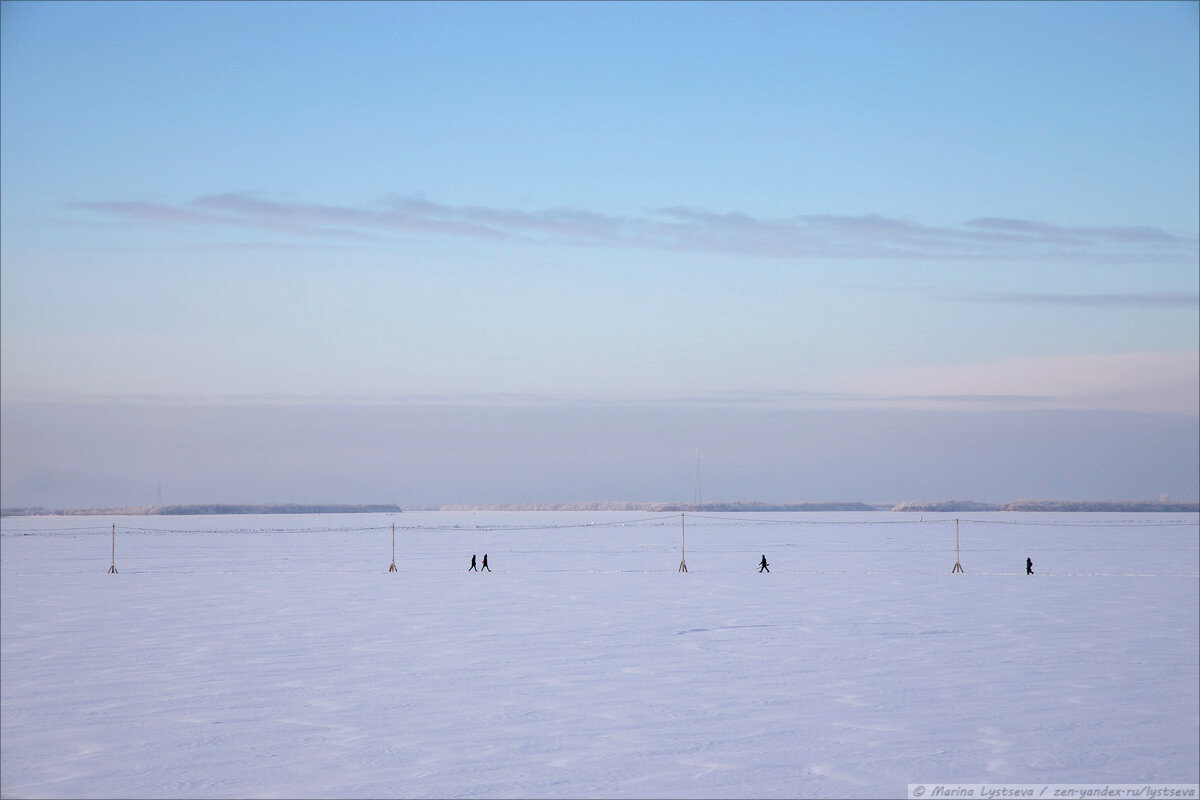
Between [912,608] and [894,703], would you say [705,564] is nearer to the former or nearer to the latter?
[912,608]

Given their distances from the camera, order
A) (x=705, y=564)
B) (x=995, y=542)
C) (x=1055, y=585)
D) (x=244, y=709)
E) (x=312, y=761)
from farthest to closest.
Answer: (x=995, y=542), (x=705, y=564), (x=1055, y=585), (x=244, y=709), (x=312, y=761)

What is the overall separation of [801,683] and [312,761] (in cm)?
612

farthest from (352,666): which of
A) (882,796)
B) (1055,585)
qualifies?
(1055,585)

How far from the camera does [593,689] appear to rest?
12523 millimetres

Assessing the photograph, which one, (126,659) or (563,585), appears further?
(563,585)

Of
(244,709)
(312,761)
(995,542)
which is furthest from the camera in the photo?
(995,542)

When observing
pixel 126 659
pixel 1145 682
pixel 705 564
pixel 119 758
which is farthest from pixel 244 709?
pixel 705 564

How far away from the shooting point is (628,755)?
9461mm

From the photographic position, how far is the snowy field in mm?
8945

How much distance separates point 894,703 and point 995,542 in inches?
1788

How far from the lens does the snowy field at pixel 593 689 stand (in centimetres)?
895

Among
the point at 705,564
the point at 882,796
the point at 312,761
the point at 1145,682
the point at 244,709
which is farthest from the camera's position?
the point at 705,564

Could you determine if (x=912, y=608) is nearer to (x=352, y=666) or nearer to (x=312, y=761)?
(x=352, y=666)

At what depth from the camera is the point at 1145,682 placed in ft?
42.2
